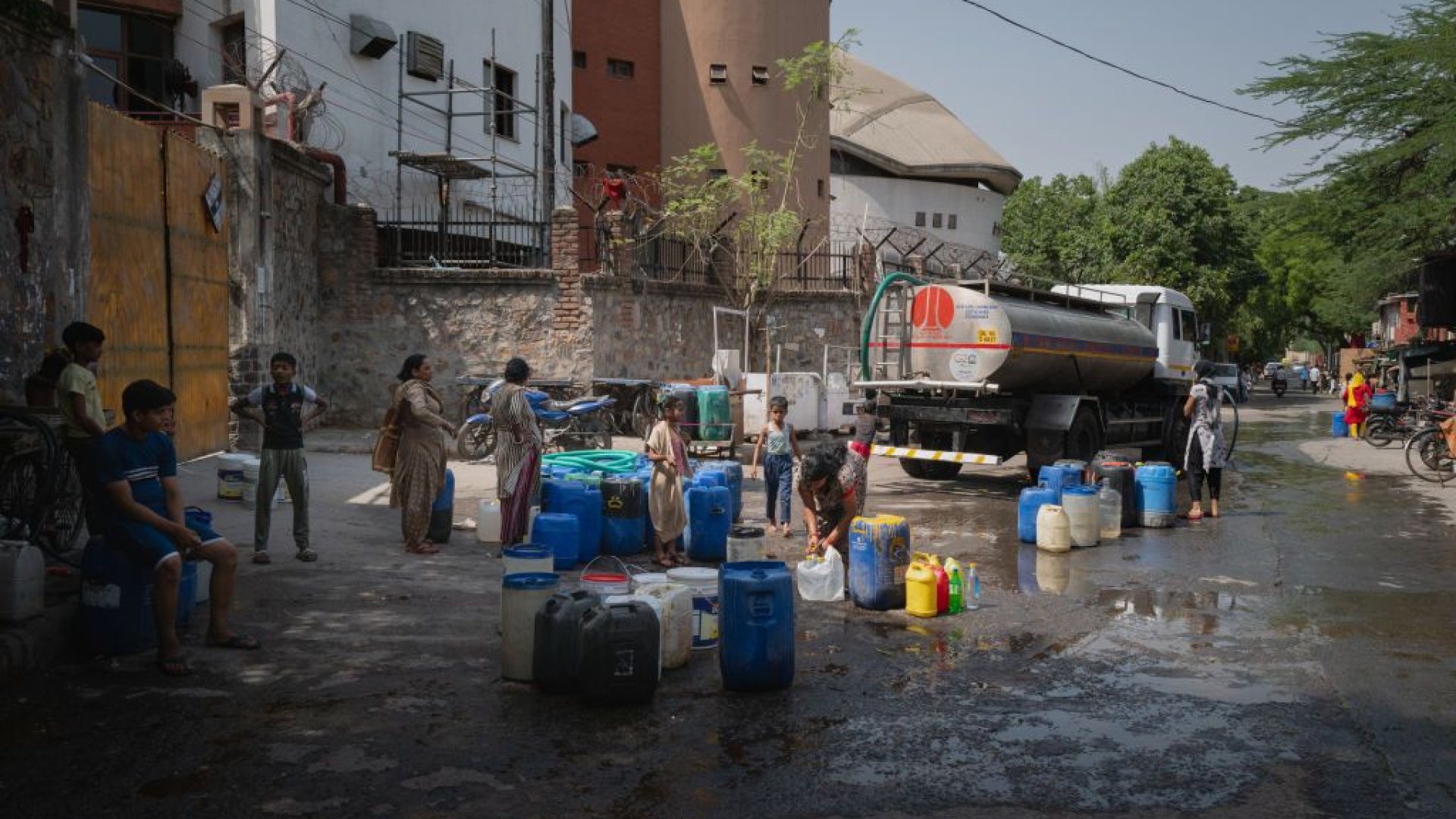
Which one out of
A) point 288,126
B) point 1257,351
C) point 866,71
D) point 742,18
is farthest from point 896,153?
point 1257,351

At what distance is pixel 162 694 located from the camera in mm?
5734

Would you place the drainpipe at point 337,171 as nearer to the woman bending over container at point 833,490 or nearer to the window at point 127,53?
the window at point 127,53

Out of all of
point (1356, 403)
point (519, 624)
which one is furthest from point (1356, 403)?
point (519, 624)

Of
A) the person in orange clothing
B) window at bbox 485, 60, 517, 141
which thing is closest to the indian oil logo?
window at bbox 485, 60, 517, 141

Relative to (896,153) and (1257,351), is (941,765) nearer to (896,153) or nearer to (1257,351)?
(896,153)

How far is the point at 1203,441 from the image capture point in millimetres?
12969

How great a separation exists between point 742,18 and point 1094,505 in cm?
2596

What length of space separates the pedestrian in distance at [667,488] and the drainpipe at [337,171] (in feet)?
42.5

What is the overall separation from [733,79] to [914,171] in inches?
649

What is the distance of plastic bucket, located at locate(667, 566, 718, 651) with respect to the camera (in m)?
6.79

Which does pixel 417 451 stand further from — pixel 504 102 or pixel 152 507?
pixel 504 102

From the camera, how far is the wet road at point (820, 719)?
458 centimetres

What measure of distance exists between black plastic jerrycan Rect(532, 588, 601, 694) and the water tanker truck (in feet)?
32.8

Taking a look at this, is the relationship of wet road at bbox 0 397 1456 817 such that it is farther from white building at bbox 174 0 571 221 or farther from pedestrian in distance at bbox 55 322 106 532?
white building at bbox 174 0 571 221
